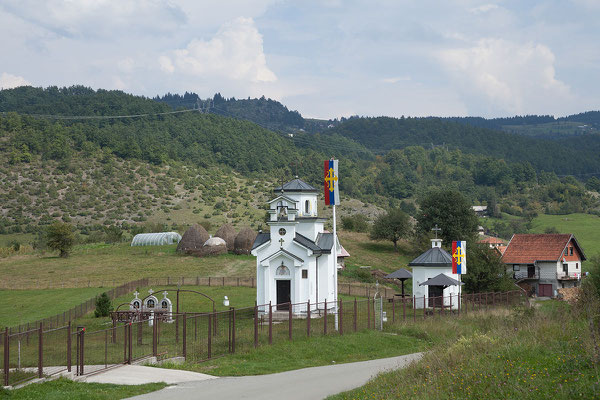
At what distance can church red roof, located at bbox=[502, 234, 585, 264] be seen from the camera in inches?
2531

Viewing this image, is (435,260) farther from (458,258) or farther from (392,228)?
(392,228)

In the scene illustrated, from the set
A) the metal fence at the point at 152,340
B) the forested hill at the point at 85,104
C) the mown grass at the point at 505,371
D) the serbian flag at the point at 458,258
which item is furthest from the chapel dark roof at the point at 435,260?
the forested hill at the point at 85,104

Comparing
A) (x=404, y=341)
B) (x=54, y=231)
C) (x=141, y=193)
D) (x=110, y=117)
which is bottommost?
(x=404, y=341)

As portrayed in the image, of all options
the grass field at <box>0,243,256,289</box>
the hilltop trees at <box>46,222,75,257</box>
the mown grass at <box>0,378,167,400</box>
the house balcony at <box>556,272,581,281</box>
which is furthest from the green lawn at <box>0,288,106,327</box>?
the house balcony at <box>556,272,581,281</box>

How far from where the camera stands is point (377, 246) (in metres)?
78.7

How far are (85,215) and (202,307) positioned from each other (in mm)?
65824

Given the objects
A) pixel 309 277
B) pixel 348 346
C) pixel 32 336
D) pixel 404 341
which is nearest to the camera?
pixel 32 336

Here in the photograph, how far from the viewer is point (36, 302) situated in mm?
44500

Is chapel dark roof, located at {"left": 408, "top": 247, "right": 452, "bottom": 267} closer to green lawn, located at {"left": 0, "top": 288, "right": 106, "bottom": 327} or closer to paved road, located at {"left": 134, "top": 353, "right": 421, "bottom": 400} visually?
green lawn, located at {"left": 0, "top": 288, "right": 106, "bottom": 327}

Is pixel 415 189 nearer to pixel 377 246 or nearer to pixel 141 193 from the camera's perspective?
pixel 141 193

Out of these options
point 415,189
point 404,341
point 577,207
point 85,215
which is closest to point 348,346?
point 404,341

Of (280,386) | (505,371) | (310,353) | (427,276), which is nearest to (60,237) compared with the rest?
(427,276)

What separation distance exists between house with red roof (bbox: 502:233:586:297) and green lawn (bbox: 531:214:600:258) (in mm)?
21139

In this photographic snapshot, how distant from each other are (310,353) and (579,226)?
335ft
